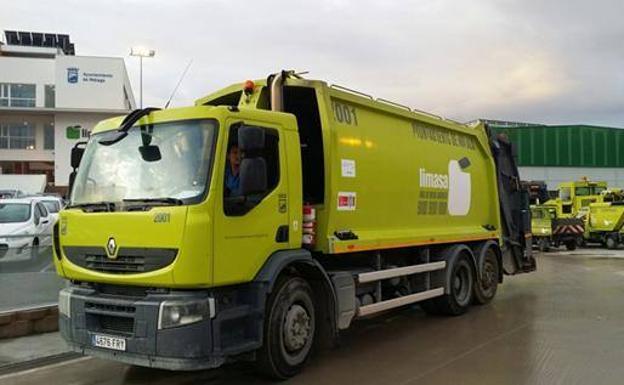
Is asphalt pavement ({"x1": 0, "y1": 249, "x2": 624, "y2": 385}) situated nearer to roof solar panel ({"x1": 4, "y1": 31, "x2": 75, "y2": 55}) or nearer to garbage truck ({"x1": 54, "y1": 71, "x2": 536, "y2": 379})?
garbage truck ({"x1": 54, "y1": 71, "x2": 536, "y2": 379})

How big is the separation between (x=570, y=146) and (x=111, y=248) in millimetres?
52673

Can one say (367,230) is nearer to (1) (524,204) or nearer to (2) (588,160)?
(1) (524,204)

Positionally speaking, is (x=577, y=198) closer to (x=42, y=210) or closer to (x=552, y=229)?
(x=552, y=229)

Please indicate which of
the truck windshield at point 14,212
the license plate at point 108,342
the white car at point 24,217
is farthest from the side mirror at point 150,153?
the truck windshield at point 14,212

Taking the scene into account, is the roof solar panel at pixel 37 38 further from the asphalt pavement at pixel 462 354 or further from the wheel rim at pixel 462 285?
the wheel rim at pixel 462 285

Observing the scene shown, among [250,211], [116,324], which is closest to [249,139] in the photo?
[250,211]

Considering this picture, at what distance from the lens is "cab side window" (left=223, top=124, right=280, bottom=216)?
20.0 feet

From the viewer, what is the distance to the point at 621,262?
68.0 feet

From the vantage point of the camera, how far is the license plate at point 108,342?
239 inches

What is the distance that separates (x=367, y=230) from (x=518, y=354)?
2.33 metres

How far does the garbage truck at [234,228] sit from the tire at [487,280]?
114 inches

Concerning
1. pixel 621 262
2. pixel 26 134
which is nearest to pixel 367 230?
pixel 621 262

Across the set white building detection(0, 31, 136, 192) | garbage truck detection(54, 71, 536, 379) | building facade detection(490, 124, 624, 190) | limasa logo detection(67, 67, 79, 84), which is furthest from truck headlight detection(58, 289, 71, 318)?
limasa logo detection(67, 67, 79, 84)

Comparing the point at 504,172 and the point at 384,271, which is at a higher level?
the point at 504,172
